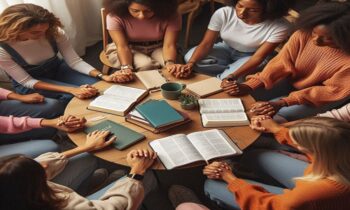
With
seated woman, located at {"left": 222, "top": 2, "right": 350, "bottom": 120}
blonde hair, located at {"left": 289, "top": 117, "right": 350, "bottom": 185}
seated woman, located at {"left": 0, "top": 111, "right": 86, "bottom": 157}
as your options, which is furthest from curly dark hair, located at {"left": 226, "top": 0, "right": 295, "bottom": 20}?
seated woman, located at {"left": 0, "top": 111, "right": 86, "bottom": 157}

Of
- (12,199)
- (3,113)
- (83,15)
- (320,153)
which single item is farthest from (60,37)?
(320,153)

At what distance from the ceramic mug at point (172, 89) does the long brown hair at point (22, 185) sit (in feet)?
2.88

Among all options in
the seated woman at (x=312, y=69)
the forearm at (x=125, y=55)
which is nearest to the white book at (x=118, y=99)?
the forearm at (x=125, y=55)

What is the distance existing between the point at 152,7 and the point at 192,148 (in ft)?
3.44

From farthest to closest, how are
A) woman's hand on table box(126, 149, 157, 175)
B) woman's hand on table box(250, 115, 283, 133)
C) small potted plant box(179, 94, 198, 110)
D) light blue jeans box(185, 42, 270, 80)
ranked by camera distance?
1. light blue jeans box(185, 42, 270, 80)
2. small potted plant box(179, 94, 198, 110)
3. woman's hand on table box(250, 115, 283, 133)
4. woman's hand on table box(126, 149, 157, 175)

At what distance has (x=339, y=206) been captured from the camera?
1126 mm

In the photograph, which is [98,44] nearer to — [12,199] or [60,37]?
[60,37]

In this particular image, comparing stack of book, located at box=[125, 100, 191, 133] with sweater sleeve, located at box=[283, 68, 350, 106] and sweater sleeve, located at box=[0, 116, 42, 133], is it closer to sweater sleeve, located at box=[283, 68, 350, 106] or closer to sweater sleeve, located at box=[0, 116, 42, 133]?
sweater sleeve, located at box=[0, 116, 42, 133]

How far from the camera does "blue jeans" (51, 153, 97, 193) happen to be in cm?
158

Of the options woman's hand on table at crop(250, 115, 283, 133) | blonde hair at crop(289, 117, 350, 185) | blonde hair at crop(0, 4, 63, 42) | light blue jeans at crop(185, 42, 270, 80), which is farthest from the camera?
light blue jeans at crop(185, 42, 270, 80)

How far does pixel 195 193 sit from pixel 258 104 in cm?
62

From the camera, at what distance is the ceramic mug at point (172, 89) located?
177cm

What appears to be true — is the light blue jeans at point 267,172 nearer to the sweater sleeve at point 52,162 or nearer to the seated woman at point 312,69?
the seated woman at point 312,69

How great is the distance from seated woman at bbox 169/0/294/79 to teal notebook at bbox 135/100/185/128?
1.23 ft
